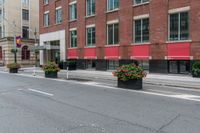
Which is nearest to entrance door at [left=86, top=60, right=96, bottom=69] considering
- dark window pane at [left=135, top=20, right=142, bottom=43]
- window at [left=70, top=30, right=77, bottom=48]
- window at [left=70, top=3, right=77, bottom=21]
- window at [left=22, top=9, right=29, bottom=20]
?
window at [left=70, top=30, right=77, bottom=48]

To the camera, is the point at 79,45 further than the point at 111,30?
Yes

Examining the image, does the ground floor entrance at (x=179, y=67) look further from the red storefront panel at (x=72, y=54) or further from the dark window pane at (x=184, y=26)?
the red storefront panel at (x=72, y=54)

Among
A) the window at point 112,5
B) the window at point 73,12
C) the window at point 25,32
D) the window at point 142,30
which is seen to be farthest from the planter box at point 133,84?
the window at point 25,32

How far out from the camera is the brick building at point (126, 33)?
19797mm

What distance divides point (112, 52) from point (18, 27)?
28.5 metres

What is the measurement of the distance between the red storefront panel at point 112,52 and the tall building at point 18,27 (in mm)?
21862

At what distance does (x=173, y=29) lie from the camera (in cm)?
2064

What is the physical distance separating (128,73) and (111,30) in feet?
46.8

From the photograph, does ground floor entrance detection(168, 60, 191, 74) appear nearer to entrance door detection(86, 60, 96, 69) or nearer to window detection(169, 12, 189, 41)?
window detection(169, 12, 189, 41)

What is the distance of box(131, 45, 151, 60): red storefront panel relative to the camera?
2234 centimetres

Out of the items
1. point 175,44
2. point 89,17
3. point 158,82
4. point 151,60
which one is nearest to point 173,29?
point 175,44

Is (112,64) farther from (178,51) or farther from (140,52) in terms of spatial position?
(178,51)

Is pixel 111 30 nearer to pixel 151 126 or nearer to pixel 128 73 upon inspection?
pixel 128 73

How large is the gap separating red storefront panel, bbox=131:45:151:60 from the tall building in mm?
25766
